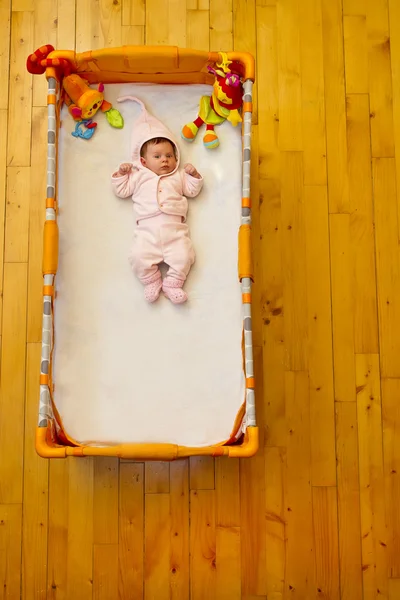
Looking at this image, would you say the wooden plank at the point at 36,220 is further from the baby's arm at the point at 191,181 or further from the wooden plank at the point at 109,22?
the baby's arm at the point at 191,181

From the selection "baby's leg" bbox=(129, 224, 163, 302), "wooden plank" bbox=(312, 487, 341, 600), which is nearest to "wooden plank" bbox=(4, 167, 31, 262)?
"baby's leg" bbox=(129, 224, 163, 302)

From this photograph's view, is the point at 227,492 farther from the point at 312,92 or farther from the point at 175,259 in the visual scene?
the point at 312,92

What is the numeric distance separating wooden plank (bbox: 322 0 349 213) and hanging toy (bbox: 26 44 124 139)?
24.6 inches

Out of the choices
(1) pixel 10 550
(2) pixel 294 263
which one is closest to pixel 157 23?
(2) pixel 294 263

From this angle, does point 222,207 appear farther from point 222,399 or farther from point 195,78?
point 222,399

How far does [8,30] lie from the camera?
5.77 feet

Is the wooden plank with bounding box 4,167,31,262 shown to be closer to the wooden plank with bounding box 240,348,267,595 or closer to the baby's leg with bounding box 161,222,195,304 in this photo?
the baby's leg with bounding box 161,222,195,304

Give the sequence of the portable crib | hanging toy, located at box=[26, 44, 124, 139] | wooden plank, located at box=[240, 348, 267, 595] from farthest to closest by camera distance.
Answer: wooden plank, located at box=[240, 348, 267, 595], hanging toy, located at box=[26, 44, 124, 139], the portable crib

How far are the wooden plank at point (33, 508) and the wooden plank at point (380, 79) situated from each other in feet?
3.88

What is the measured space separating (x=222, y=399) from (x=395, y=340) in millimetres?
558

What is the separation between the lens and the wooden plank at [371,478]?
62.4 inches

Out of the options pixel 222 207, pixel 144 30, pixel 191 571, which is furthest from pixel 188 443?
pixel 144 30

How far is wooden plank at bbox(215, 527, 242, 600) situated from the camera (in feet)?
5.12

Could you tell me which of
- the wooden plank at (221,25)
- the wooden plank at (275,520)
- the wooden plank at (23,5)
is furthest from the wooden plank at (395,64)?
the wooden plank at (23,5)
